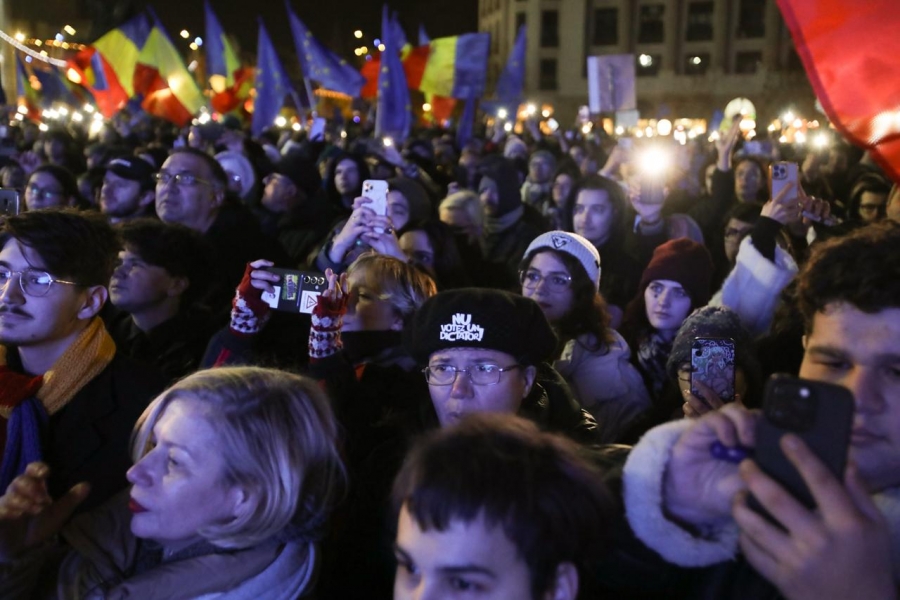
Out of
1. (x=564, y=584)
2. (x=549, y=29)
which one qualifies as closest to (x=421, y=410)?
(x=564, y=584)

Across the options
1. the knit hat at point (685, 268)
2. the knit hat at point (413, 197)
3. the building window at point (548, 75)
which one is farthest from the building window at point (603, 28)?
the knit hat at point (685, 268)

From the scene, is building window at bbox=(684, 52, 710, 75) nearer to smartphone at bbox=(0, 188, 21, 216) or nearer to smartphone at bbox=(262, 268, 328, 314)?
smartphone at bbox=(0, 188, 21, 216)

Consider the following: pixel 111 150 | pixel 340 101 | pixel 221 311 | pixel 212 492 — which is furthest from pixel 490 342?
pixel 340 101

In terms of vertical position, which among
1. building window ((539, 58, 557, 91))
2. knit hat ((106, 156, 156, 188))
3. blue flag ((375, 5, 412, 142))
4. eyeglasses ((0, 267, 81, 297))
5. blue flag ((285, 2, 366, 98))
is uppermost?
building window ((539, 58, 557, 91))

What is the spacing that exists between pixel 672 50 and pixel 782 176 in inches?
2196

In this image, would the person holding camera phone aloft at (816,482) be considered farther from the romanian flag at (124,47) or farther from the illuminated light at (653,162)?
the romanian flag at (124,47)

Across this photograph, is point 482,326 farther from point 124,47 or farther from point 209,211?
point 124,47

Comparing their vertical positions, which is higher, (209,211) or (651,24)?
(651,24)

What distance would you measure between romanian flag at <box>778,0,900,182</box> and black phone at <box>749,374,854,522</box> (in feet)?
4.94

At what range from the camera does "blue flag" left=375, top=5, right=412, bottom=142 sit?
11.2m

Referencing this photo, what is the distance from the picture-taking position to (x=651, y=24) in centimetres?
5766

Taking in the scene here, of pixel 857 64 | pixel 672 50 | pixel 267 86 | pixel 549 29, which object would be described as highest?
pixel 549 29

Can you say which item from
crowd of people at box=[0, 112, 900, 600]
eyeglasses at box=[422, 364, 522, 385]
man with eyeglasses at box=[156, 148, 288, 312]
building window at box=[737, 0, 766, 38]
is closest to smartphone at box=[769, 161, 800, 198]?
crowd of people at box=[0, 112, 900, 600]

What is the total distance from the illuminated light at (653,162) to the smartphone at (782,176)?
1.15m
